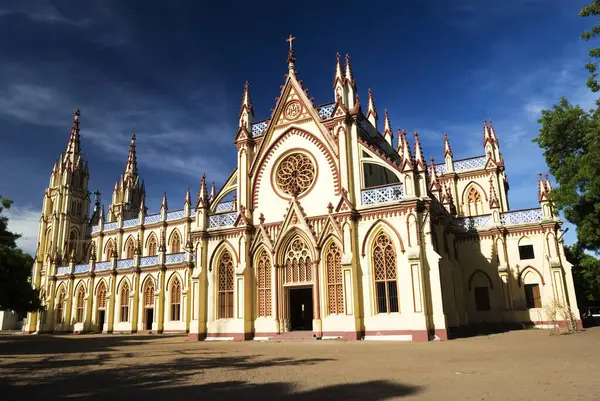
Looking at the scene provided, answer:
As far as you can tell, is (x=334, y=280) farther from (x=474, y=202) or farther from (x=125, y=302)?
(x=125, y=302)

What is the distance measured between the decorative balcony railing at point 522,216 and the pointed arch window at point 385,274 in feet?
40.1

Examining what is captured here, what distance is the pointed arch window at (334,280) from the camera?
23.8m

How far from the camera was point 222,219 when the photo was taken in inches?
1115

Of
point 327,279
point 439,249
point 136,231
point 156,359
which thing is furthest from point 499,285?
point 136,231

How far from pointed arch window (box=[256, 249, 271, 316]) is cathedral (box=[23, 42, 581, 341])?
64 mm

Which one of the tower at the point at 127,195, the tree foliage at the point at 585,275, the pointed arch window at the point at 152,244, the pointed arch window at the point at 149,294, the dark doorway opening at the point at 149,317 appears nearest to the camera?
the dark doorway opening at the point at 149,317

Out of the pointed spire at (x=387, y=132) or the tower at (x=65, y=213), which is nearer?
the pointed spire at (x=387, y=132)

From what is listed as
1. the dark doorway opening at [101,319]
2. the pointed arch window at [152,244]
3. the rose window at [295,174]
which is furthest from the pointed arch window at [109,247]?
the rose window at [295,174]

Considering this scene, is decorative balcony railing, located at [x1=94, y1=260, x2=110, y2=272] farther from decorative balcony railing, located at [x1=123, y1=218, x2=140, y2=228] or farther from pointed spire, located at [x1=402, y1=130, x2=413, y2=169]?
pointed spire, located at [x1=402, y1=130, x2=413, y2=169]

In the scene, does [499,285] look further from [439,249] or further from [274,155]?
[274,155]

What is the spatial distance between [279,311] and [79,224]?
42265 millimetres

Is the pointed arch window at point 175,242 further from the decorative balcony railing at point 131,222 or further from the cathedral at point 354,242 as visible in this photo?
the cathedral at point 354,242

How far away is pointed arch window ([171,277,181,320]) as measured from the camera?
40.1 m

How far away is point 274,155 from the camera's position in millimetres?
28344
